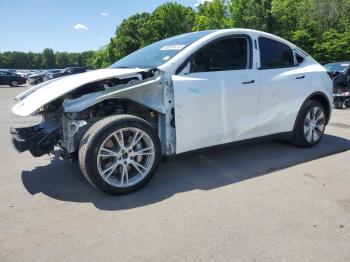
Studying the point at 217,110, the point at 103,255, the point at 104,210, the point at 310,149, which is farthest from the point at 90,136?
the point at 310,149

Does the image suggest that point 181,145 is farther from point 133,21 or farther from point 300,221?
point 133,21

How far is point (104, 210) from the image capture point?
343cm

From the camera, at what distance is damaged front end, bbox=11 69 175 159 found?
3719 millimetres

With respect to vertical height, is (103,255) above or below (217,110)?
below

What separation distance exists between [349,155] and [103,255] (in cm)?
407

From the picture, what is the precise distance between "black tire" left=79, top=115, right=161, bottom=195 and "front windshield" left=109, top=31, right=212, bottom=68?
0.82 m

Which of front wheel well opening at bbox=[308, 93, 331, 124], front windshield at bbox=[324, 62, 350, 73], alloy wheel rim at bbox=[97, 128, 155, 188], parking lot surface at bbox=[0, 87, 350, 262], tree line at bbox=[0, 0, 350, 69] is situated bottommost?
parking lot surface at bbox=[0, 87, 350, 262]

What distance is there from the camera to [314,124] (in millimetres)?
5551

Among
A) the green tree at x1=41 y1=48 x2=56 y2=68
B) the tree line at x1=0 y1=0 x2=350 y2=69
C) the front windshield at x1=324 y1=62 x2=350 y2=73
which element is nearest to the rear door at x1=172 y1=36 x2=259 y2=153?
the front windshield at x1=324 y1=62 x2=350 y2=73

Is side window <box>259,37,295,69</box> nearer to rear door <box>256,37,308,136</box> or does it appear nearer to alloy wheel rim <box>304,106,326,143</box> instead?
rear door <box>256,37,308,136</box>

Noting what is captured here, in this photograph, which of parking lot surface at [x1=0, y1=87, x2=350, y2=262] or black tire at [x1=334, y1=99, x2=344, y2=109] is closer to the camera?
parking lot surface at [x1=0, y1=87, x2=350, y2=262]

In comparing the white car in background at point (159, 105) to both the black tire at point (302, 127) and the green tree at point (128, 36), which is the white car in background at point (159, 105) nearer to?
the black tire at point (302, 127)

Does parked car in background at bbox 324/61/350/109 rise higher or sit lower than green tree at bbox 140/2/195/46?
lower

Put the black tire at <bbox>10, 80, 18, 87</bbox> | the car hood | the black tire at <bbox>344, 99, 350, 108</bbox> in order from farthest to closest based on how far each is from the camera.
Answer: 1. the black tire at <bbox>10, 80, 18, 87</bbox>
2. the black tire at <bbox>344, 99, 350, 108</bbox>
3. the car hood
